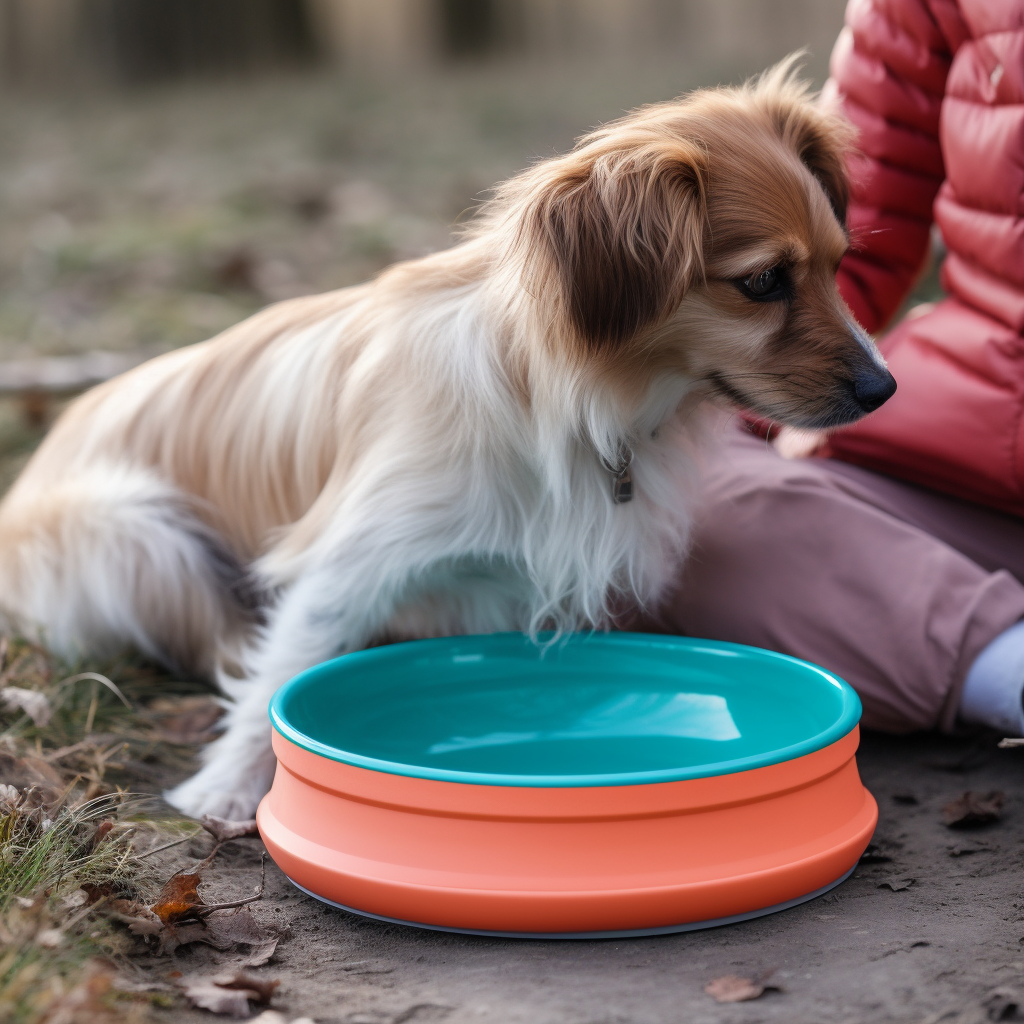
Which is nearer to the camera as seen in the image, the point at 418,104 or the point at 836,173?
the point at 836,173

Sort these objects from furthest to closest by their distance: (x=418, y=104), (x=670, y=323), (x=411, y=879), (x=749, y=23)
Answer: (x=749, y=23), (x=418, y=104), (x=670, y=323), (x=411, y=879)

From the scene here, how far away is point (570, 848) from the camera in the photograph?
75.4 inches

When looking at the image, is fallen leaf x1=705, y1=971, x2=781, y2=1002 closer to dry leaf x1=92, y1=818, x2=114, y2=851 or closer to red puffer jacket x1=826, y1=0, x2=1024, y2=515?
dry leaf x1=92, y1=818, x2=114, y2=851

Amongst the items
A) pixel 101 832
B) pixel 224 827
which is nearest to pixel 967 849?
pixel 224 827

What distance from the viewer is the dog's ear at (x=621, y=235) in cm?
217

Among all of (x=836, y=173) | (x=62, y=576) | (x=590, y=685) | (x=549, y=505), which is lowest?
(x=590, y=685)

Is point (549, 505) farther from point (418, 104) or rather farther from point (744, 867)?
point (418, 104)

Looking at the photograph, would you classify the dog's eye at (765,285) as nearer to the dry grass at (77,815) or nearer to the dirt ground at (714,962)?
the dirt ground at (714,962)

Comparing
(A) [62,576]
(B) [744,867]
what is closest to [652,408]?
(B) [744,867]

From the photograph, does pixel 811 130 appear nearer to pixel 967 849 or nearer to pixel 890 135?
pixel 890 135

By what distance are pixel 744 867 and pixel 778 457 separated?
1.33 metres

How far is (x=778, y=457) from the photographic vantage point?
3.03 m

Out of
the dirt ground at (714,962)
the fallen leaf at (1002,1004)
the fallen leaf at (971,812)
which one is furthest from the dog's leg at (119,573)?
the fallen leaf at (1002,1004)

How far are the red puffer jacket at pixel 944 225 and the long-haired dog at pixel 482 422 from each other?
0.35 m
